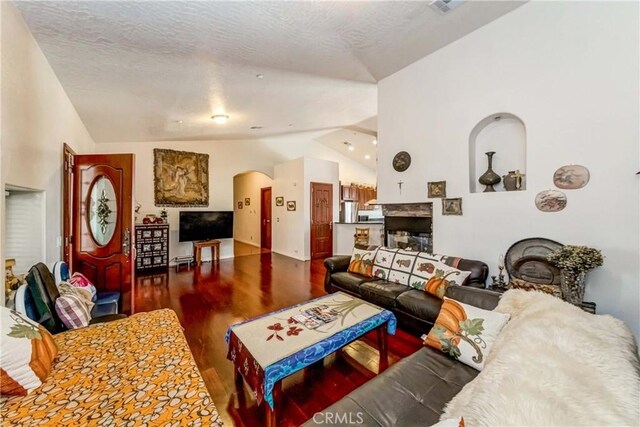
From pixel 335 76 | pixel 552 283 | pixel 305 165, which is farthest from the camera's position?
pixel 305 165

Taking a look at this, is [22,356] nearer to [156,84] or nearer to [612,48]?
[156,84]

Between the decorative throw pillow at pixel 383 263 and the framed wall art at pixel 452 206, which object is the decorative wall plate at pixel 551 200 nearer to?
the framed wall art at pixel 452 206

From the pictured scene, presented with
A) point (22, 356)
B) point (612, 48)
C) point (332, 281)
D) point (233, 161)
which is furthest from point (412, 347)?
point (233, 161)

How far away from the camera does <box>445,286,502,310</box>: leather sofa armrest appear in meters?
1.77

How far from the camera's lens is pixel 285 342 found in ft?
5.56

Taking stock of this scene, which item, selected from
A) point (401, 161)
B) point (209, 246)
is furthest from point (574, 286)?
point (209, 246)

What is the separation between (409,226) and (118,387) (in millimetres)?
3445

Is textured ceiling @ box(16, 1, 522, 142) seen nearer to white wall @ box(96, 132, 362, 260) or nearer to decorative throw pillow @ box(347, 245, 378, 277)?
white wall @ box(96, 132, 362, 260)

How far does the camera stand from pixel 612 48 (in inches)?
81.0

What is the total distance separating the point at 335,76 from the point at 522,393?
354 cm

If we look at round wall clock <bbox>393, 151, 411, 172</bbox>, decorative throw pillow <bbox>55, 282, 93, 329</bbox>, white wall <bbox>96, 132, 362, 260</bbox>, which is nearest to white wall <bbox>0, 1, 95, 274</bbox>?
decorative throw pillow <bbox>55, 282, 93, 329</bbox>

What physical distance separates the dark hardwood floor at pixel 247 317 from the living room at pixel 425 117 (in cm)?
2

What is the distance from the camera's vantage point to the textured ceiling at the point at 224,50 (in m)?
1.91

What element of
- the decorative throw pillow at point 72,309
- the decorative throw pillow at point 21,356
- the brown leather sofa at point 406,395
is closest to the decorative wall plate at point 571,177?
the brown leather sofa at point 406,395
